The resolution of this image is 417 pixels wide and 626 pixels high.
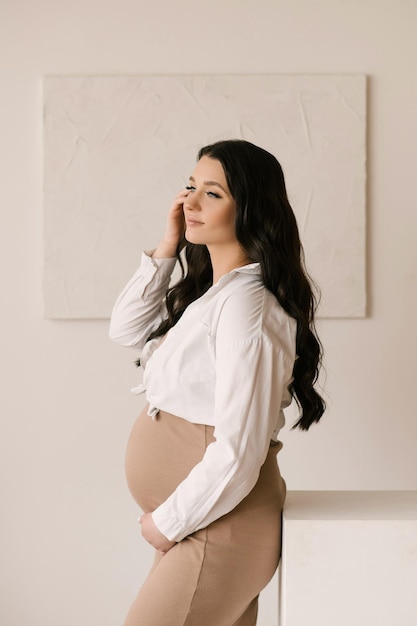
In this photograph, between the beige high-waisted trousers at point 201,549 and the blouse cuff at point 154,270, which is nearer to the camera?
the beige high-waisted trousers at point 201,549

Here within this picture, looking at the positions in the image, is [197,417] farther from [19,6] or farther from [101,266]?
[19,6]

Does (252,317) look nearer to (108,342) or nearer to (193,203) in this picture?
(193,203)

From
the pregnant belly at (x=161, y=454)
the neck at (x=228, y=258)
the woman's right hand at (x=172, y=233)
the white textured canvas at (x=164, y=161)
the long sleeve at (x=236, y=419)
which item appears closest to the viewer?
Result: the long sleeve at (x=236, y=419)

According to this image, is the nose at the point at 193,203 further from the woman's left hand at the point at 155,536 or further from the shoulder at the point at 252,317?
the woman's left hand at the point at 155,536

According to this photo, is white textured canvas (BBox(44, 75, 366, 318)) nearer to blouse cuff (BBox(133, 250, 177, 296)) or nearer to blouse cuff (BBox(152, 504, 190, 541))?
blouse cuff (BBox(133, 250, 177, 296))

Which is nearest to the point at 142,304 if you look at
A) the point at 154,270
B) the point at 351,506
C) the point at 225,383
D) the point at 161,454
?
the point at 154,270

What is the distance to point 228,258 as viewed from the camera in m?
1.76

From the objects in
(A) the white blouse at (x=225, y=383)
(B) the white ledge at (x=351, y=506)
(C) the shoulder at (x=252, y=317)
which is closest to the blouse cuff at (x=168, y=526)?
(A) the white blouse at (x=225, y=383)

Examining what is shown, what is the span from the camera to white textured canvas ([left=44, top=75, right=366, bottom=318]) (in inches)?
104

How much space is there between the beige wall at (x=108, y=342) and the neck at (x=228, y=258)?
0.98 metres

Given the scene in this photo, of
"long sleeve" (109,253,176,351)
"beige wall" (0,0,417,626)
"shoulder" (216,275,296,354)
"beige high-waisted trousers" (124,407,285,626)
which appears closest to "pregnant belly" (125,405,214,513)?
"beige high-waisted trousers" (124,407,285,626)

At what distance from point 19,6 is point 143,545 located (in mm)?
1737

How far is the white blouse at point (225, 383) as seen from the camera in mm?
1516

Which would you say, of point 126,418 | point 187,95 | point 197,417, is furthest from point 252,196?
point 126,418
